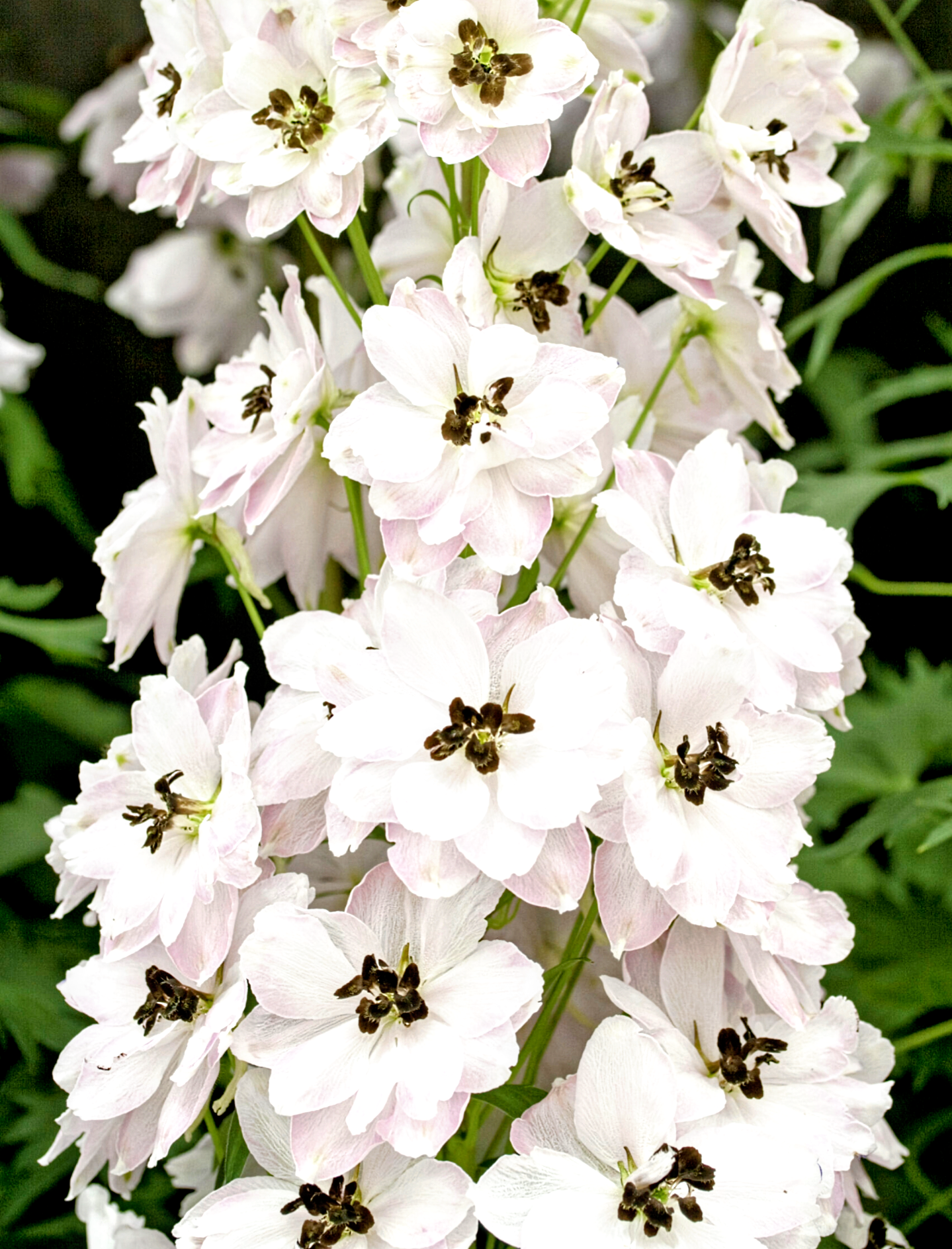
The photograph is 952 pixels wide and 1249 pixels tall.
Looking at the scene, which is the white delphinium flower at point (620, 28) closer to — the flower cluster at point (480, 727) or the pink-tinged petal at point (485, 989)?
the flower cluster at point (480, 727)

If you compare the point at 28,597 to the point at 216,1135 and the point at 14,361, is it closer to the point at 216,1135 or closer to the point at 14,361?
the point at 14,361

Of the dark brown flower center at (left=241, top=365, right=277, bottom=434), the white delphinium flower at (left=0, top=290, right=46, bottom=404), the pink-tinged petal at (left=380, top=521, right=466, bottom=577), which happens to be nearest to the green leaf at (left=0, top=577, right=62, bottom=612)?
the white delphinium flower at (left=0, top=290, right=46, bottom=404)

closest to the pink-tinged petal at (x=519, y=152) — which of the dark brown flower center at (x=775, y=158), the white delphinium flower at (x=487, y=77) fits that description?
the white delphinium flower at (x=487, y=77)

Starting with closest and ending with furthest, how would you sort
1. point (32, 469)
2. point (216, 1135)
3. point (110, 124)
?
point (216, 1135), point (32, 469), point (110, 124)

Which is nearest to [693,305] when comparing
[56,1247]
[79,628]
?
[79,628]

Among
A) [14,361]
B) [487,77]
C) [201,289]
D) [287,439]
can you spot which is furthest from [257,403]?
[201,289]

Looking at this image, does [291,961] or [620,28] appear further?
[620,28]
